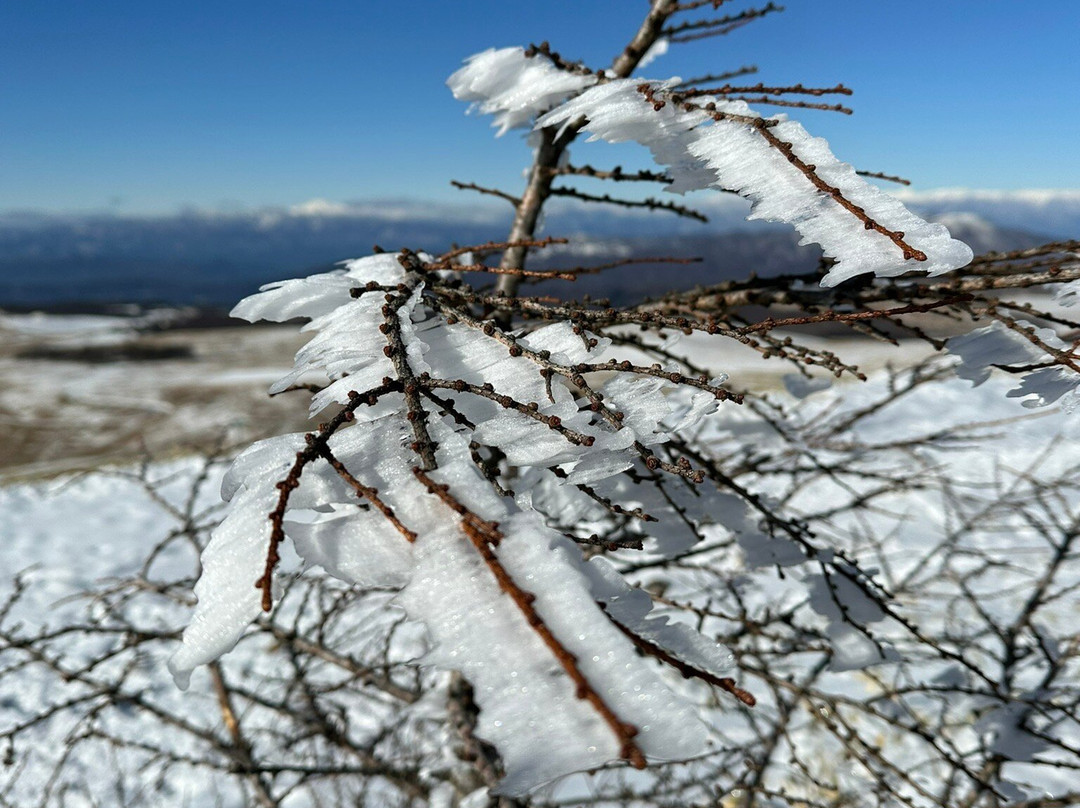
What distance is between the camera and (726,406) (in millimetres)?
2598

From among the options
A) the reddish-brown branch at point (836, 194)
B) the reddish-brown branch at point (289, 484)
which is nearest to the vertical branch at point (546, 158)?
the reddish-brown branch at point (836, 194)

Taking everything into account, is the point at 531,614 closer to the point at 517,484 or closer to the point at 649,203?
the point at 517,484

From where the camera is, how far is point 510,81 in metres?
1.63

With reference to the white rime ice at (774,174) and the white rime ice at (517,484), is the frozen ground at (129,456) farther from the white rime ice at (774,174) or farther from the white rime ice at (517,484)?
the white rime ice at (517,484)

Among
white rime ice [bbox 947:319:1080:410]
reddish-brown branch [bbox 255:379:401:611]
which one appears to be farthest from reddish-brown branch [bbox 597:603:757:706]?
white rime ice [bbox 947:319:1080:410]

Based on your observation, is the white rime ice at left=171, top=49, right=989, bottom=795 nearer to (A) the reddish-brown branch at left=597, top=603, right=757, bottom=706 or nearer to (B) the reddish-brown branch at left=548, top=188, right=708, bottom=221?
(A) the reddish-brown branch at left=597, top=603, right=757, bottom=706

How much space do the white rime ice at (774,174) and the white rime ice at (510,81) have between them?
1.03 feet

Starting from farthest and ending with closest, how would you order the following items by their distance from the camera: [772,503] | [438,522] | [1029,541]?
1. [1029,541]
2. [772,503]
3. [438,522]

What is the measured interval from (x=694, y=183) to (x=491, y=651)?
3.23ft

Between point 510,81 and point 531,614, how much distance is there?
146 cm

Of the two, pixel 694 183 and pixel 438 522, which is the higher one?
pixel 694 183

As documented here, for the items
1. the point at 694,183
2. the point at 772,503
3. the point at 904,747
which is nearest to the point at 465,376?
the point at 694,183

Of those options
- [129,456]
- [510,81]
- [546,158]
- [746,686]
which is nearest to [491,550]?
[510,81]

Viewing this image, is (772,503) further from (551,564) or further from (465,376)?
(551,564)
